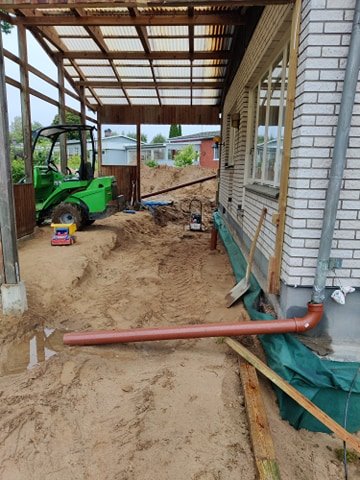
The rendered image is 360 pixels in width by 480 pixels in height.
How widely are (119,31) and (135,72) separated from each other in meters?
2.73

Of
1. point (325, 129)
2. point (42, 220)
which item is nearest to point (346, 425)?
point (325, 129)

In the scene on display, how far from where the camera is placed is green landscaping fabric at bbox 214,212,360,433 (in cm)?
296

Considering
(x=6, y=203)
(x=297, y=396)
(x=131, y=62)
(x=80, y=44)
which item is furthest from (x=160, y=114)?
(x=297, y=396)

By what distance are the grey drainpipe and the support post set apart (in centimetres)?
324

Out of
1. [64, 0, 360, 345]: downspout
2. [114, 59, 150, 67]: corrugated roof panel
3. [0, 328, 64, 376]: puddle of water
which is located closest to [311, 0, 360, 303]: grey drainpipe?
[64, 0, 360, 345]: downspout

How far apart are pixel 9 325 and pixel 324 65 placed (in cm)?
408

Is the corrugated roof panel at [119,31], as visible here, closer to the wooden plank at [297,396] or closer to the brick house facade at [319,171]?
the brick house facade at [319,171]

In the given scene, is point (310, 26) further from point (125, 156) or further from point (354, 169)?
point (125, 156)

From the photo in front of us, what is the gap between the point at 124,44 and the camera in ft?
31.1

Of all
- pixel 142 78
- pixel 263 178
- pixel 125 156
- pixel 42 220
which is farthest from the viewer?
pixel 125 156

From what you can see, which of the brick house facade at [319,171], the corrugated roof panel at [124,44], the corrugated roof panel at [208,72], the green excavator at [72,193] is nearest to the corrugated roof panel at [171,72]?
the corrugated roof panel at [208,72]

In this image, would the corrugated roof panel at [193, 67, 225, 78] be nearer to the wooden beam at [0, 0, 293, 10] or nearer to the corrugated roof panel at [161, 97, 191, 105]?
the corrugated roof panel at [161, 97, 191, 105]

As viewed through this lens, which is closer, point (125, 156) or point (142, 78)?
point (142, 78)

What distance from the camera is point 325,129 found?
2.93m
